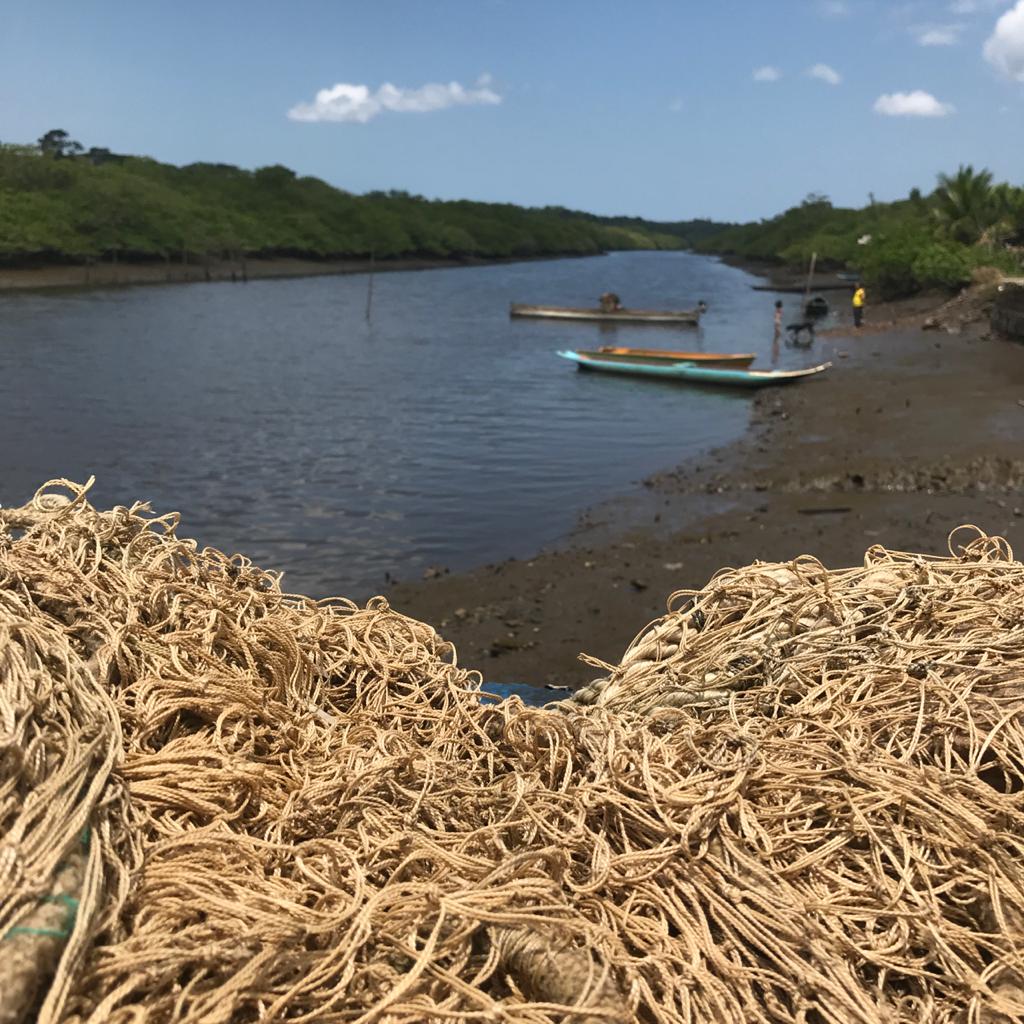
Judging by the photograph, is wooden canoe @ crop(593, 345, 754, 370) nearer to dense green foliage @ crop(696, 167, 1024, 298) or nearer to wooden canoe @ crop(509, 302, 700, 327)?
wooden canoe @ crop(509, 302, 700, 327)

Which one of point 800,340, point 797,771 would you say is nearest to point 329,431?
point 797,771

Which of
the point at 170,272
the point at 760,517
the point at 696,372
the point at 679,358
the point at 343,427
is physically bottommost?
the point at 343,427

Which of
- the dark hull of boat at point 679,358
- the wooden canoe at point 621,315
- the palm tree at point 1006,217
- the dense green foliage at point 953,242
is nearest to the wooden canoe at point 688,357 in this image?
the dark hull of boat at point 679,358

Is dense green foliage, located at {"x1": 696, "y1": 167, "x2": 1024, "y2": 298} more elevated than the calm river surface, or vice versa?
dense green foliage, located at {"x1": 696, "y1": 167, "x2": 1024, "y2": 298}

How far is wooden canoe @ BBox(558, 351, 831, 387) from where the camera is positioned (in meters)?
23.5

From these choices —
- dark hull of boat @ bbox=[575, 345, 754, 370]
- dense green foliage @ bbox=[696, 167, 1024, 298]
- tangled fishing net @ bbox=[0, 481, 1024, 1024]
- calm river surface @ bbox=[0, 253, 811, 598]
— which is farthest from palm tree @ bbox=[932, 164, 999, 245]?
tangled fishing net @ bbox=[0, 481, 1024, 1024]

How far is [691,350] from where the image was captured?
35.7m

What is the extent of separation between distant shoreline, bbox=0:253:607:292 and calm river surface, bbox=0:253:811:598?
1429cm

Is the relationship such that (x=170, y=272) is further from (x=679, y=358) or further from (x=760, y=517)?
(x=760, y=517)

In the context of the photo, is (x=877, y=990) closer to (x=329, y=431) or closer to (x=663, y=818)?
(x=663, y=818)

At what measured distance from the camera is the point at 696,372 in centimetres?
2475

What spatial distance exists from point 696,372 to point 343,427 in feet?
33.6

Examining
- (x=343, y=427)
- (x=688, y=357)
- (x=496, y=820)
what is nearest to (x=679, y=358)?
(x=688, y=357)

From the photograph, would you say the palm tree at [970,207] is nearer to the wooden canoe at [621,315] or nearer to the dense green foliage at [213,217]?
the wooden canoe at [621,315]
